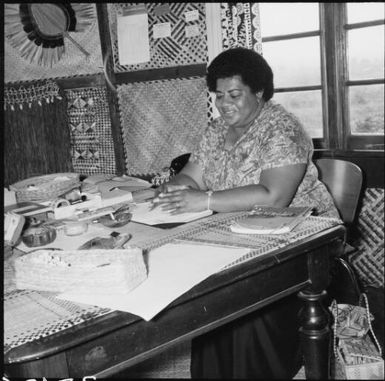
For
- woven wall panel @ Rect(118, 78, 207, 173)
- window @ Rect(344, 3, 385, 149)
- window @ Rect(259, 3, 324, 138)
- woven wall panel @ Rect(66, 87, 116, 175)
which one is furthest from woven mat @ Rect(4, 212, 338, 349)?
woven wall panel @ Rect(66, 87, 116, 175)

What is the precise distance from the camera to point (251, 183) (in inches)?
92.4

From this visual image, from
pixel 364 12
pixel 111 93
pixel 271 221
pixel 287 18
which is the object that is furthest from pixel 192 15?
pixel 271 221

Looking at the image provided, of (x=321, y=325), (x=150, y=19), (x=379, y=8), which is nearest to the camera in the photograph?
(x=321, y=325)

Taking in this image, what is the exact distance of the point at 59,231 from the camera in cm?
186

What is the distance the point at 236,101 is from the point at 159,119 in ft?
5.87

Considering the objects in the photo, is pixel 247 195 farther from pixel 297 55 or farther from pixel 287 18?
pixel 287 18

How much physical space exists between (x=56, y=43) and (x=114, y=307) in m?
3.75

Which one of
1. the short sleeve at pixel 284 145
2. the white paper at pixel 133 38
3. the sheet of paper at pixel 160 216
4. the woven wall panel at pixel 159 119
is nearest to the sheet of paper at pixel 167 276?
the sheet of paper at pixel 160 216

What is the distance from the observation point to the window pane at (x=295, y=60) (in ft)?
11.1

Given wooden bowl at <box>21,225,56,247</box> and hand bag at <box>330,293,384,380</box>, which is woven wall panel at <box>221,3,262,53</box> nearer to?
hand bag at <box>330,293,384,380</box>

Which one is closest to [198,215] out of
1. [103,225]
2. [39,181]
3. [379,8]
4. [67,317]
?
[103,225]

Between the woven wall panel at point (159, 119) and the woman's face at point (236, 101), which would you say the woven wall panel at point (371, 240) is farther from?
the woven wall panel at point (159, 119)

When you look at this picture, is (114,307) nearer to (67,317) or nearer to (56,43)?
(67,317)

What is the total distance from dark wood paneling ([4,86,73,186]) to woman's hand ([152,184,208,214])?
2.75 meters
